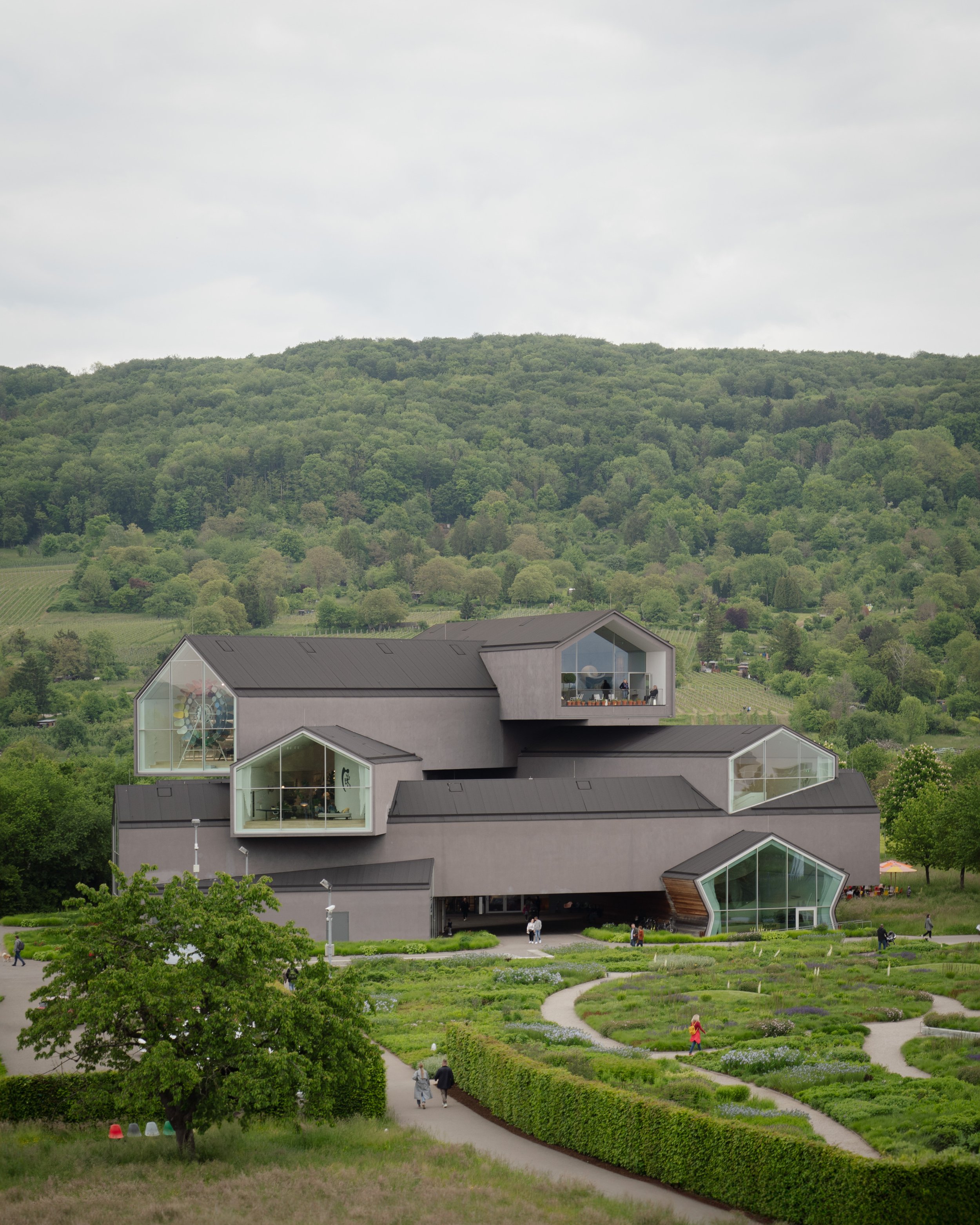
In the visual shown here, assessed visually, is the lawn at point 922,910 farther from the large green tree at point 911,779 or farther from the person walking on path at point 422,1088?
the person walking on path at point 422,1088

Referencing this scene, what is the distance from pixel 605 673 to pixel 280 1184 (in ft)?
133

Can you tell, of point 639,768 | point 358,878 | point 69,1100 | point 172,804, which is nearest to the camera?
point 69,1100

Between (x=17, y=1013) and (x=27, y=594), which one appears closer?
(x=17, y=1013)

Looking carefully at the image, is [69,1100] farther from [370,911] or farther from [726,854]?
[726,854]

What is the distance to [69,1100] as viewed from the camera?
24.8m

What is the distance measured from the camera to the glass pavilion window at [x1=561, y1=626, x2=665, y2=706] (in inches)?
2330

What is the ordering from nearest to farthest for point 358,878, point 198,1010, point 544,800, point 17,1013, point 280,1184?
point 280,1184 → point 198,1010 → point 17,1013 → point 358,878 → point 544,800

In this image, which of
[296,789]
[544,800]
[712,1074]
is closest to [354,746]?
[296,789]

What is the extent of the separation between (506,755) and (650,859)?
1031 cm

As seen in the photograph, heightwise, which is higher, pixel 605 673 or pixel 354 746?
pixel 605 673

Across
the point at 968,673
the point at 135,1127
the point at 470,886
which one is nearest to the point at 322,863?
the point at 470,886

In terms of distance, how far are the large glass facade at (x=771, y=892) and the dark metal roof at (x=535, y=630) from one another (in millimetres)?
10365

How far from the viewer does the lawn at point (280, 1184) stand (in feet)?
61.3

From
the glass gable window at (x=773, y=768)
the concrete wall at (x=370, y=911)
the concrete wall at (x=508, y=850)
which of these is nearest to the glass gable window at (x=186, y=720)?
the concrete wall at (x=508, y=850)
